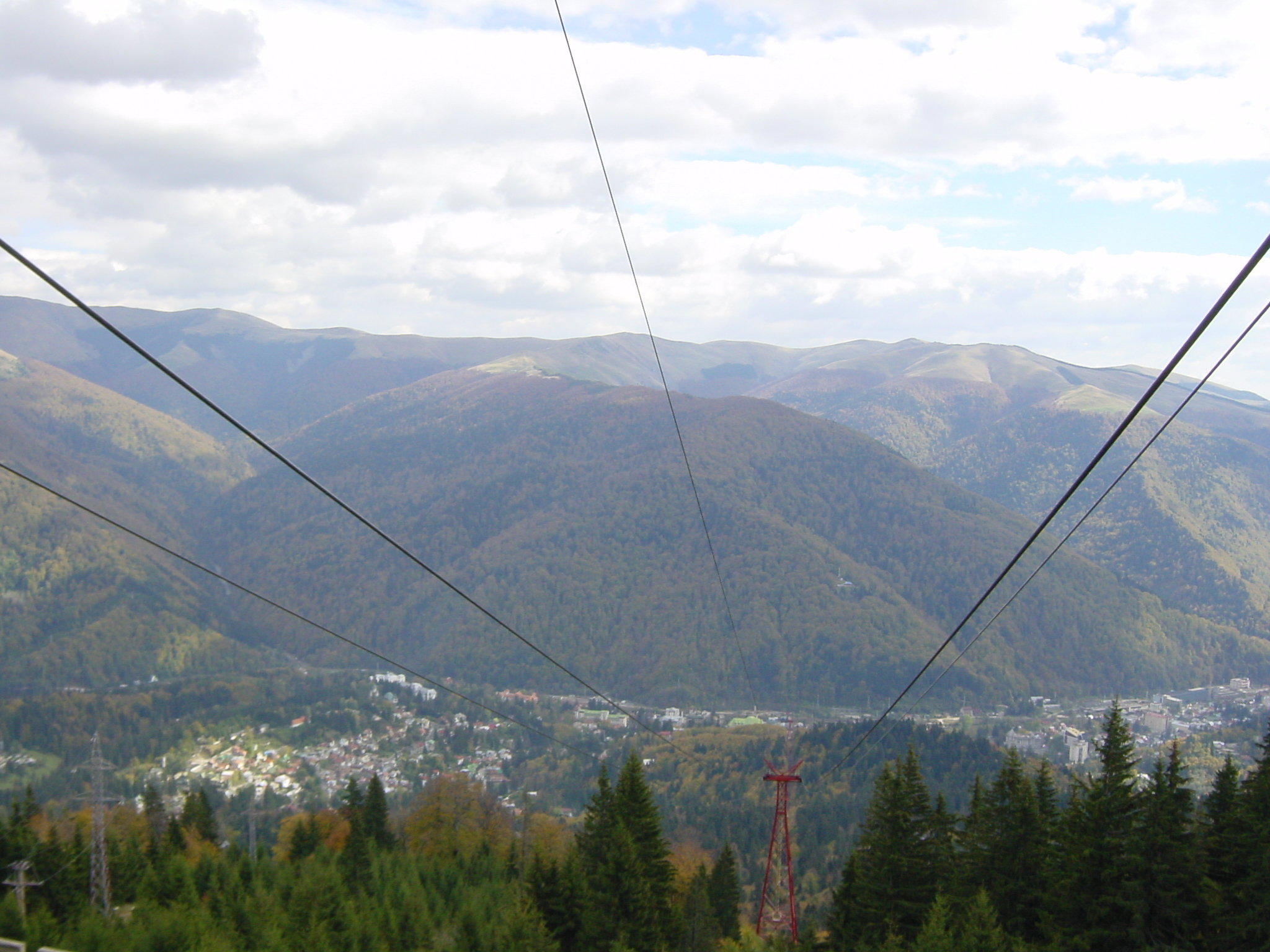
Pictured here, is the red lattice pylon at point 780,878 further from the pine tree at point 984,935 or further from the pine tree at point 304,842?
the pine tree at point 304,842

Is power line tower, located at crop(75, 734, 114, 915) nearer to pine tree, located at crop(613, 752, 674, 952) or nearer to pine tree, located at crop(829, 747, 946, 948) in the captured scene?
pine tree, located at crop(613, 752, 674, 952)

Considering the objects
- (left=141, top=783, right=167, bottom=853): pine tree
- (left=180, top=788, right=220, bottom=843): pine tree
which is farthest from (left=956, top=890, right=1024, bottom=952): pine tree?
(left=141, top=783, right=167, bottom=853): pine tree

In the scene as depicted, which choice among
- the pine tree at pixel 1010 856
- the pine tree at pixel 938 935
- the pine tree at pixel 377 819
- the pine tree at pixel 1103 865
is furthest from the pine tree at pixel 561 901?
the pine tree at pixel 377 819

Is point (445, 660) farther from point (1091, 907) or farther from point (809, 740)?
point (1091, 907)

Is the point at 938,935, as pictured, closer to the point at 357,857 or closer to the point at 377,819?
the point at 357,857

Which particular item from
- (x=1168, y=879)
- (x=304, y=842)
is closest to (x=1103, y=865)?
(x=1168, y=879)
